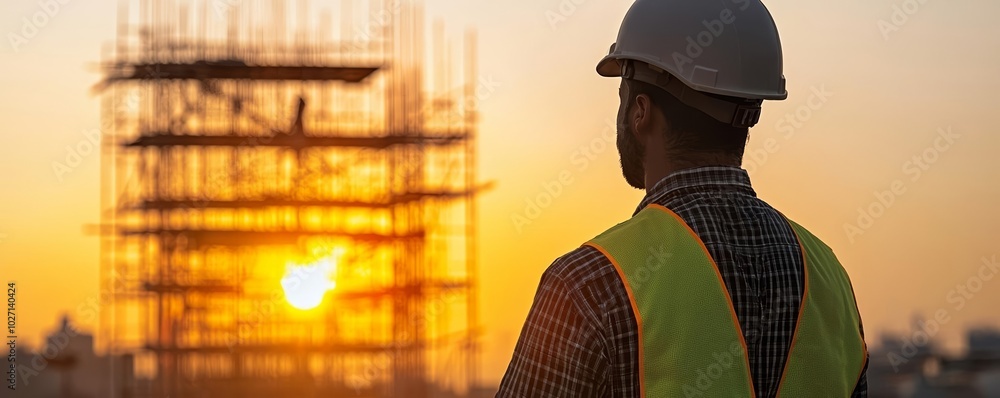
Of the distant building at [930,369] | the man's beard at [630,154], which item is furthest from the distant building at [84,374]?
the man's beard at [630,154]

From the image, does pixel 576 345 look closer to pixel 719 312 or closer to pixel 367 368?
pixel 719 312

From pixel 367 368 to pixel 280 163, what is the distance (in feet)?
10.6

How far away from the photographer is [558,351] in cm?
157

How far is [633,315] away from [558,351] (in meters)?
0.11

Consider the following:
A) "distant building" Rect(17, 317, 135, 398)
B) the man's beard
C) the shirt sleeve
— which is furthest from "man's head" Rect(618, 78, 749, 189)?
"distant building" Rect(17, 317, 135, 398)

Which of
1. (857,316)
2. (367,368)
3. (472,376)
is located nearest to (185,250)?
(367,368)

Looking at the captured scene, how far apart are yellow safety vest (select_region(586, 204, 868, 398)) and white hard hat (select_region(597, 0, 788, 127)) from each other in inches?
7.4

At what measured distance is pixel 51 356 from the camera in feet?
54.1

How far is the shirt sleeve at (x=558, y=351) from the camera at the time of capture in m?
1.57

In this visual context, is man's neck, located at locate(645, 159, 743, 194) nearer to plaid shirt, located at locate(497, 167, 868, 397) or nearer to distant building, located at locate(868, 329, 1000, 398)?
plaid shirt, located at locate(497, 167, 868, 397)
